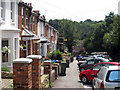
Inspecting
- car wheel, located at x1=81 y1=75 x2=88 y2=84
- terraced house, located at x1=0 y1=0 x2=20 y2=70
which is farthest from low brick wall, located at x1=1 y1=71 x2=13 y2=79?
car wheel, located at x1=81 y1=75 x2=88 y2=84

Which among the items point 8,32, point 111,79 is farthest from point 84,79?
point 111,79

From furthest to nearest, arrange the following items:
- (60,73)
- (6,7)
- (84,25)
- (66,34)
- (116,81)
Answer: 1. (84,25)
2. (66,34)
3. (60,73)
4. (6,7)
5. (116,81)

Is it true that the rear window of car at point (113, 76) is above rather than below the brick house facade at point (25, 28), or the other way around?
below

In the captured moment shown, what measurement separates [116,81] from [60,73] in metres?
11.4

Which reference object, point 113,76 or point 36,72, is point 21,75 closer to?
point 36,72

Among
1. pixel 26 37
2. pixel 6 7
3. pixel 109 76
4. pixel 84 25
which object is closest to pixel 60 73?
pixel 26 37

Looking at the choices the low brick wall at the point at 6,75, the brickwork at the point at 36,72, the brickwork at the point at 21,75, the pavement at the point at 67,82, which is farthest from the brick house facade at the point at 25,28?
the brickwork at the point at 21,75

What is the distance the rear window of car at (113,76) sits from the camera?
723 centimetres

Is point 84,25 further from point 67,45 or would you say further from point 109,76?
point 109,76

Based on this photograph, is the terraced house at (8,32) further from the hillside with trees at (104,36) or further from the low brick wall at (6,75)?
the hillside with trees at (104,36)

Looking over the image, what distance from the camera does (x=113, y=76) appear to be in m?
7.41

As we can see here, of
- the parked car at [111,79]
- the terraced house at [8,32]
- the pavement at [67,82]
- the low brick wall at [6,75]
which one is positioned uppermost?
the terraced house at [8,32]

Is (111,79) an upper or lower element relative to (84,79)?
upper

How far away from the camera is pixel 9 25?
565 inches
